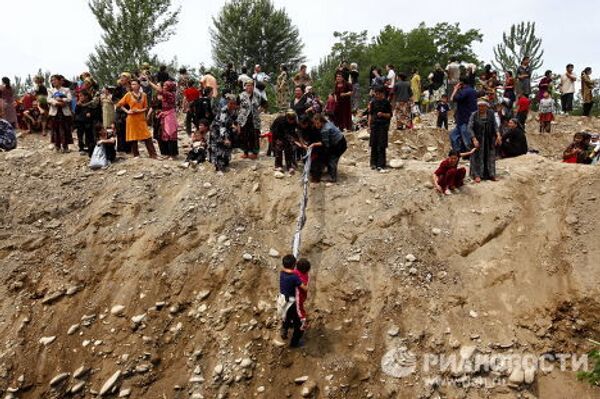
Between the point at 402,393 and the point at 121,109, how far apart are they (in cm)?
711

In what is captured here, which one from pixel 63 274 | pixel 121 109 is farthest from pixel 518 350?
pixel 121 109

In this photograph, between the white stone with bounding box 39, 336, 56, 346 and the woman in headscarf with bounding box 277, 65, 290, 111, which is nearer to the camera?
the white stone with bounding box 39, 336, 56, 346

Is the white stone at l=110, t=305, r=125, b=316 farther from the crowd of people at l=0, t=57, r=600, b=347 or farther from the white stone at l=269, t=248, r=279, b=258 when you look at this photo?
the crowd of people at l=0, t=57, r=600, b=347

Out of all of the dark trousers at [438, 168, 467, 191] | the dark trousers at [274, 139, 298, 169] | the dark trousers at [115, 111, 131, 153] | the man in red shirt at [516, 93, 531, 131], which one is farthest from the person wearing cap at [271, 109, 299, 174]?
the man in red shirt at [516, 93, 531, 131]

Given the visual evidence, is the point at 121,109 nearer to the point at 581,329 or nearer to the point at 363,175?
the point at 363,175

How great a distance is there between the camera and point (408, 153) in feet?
38.9

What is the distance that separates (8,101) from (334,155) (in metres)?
8.94

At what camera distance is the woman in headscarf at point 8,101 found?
1222cm

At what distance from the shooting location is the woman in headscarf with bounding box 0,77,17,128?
40.1 feet

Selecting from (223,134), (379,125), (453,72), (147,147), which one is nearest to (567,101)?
(453,72)

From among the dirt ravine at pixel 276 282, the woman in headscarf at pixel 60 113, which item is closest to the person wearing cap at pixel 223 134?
the dirt ravine at pixel 276 282

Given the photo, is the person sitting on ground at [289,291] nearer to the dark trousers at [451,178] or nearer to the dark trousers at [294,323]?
the dark trousers at [294,323]

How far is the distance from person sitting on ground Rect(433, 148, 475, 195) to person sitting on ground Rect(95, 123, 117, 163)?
584cm

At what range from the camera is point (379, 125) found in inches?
340
